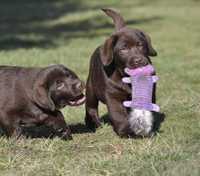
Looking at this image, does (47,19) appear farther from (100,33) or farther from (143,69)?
(143,69)

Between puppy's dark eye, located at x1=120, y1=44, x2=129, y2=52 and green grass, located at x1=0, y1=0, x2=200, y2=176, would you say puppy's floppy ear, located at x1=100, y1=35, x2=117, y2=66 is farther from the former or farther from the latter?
green grass, located at x1=0, y1=0, x2=200, y2=176

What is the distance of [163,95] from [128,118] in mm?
2842

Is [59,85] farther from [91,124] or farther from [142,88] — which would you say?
[91,124]

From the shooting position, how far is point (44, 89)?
773 cm

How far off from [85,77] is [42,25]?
40.2 ft

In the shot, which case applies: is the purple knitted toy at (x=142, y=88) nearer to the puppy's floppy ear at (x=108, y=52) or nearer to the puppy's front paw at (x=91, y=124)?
the puppy's floppy ear at (x=108, y=52)

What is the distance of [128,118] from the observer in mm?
7871

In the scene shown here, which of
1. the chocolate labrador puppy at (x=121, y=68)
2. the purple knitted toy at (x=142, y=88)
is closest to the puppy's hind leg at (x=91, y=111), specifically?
the chocolate labrador puppy at (x=121, y=68)

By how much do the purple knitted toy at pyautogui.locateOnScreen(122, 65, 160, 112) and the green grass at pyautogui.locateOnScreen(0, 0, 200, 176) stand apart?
1.19 feet

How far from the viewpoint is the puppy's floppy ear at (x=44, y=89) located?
7680 millimetres

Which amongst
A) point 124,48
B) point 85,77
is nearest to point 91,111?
point 124,48

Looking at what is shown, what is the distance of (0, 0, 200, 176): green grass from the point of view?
650 centimetres

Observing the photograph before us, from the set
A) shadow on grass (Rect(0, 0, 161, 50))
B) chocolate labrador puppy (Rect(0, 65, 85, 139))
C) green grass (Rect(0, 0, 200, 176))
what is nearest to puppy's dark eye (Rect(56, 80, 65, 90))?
chocolate labrador puppy (Rect(0, 65, 85, 139))

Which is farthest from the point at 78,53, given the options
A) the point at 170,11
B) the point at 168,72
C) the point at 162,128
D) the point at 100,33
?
the point at 170,11
